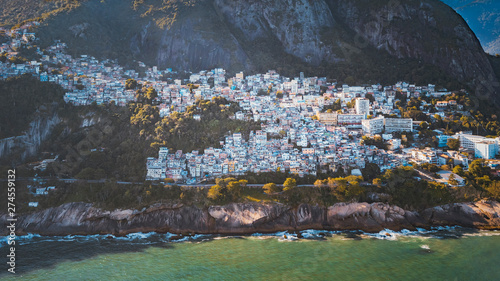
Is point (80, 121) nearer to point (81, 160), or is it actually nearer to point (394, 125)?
point (81, 160)

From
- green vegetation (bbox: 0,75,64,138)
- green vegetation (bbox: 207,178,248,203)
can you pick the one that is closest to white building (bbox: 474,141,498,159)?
green vegetation (bbox: 207,178,248,203)

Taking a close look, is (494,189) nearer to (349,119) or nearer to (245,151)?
(349,119)

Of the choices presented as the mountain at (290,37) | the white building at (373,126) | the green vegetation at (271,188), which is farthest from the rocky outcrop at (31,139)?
the white building at (373,126)

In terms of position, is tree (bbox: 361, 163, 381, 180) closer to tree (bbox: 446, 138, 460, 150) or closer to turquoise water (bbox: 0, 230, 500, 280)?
turquoise water (bbox: 0, 230, 500, 280)

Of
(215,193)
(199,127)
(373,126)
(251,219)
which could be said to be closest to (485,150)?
(373,126)

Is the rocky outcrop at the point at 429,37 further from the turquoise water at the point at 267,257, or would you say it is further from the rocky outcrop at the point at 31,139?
the rocky outcrop at the point at 31,139

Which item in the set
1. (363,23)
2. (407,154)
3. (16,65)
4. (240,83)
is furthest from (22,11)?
(407,154)
